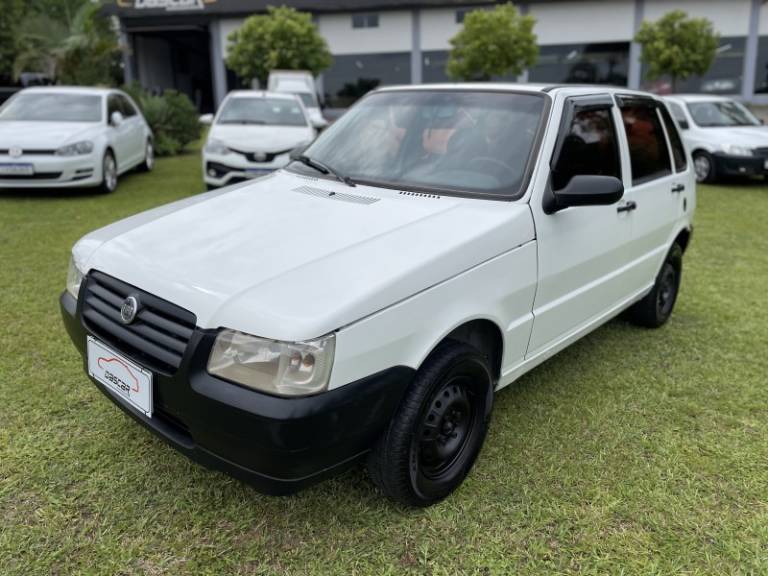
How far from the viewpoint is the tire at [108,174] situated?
9562 mm

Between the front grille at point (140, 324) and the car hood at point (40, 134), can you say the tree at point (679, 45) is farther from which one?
the front grille at point (140, 324)

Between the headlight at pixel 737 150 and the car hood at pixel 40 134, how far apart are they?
403 inches

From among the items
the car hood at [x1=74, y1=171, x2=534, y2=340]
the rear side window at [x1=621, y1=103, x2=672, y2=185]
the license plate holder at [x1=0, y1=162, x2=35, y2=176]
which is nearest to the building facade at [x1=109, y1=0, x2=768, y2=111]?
the license plate holder at [x1=0, y1=162, x2=35, y2=176]

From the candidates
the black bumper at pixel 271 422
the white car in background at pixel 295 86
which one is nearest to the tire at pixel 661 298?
the black bumper at pixel 271 422

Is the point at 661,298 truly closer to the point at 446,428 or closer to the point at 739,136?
the point at 446,428

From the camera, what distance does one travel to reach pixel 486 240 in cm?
266

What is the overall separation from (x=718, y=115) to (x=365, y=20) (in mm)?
23029

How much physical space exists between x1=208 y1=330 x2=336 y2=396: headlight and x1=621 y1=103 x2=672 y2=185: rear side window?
2.55 meters

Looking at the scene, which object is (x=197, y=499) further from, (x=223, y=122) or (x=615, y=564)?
(x=223, y=122)

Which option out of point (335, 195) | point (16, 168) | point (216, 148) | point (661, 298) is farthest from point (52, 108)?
point (661, 298)

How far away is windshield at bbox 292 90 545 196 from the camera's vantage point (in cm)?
313

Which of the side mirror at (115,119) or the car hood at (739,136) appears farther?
the car hood at (739,136)

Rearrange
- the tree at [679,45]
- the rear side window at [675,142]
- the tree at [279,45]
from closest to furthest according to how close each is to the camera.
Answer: the rear side window at [675,142] → the tree at [679,45] → the tree at [279,45]

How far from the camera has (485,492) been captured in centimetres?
279
